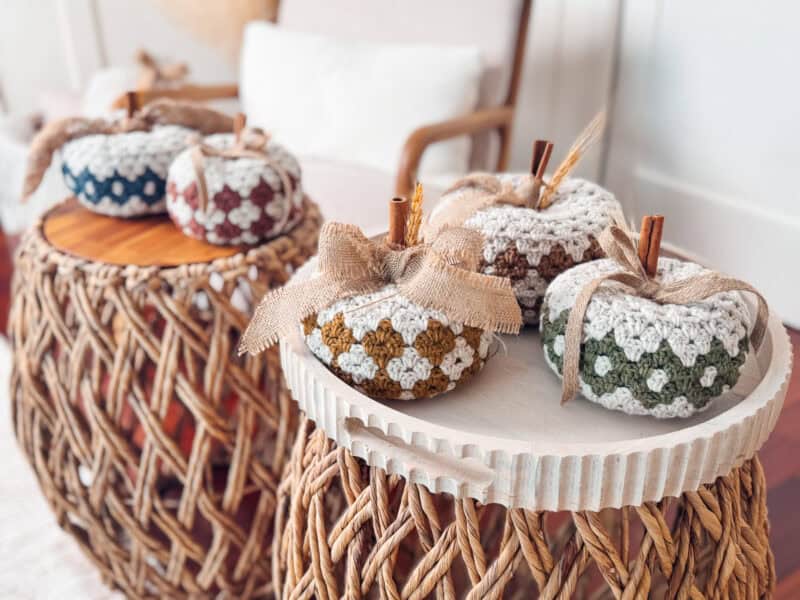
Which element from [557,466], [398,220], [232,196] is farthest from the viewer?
[232,196]

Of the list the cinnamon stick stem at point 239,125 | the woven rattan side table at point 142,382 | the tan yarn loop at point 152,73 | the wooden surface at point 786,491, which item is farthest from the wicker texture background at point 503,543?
the tan yarn loop at point 152,73

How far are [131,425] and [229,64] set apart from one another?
1.65 m

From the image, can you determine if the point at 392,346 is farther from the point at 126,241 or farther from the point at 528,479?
the point at 126,241

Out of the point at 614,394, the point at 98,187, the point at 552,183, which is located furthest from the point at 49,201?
the point at 614,394

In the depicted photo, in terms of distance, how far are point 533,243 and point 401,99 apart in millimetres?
985

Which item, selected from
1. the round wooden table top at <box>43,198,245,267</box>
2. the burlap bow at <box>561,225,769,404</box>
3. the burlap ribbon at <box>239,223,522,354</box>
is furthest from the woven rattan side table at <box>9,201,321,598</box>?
the burlap bow at <box>561,225,769,404</box>

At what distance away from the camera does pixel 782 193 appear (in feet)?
5.24

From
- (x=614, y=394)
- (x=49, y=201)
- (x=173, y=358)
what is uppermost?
(x=614, y=394)

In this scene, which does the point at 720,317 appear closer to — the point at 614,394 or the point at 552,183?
the point at 614,394

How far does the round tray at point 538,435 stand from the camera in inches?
20.3

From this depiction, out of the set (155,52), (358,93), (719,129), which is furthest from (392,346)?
(155,52)

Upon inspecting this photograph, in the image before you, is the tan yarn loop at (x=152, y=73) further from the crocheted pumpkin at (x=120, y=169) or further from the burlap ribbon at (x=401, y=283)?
the burlap ribbon at (x=401, y=283)

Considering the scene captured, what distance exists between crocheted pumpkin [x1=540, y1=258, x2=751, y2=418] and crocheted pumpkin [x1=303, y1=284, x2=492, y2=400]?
0.29ft

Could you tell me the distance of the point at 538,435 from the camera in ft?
1.83
